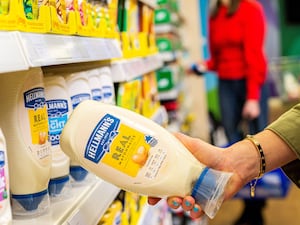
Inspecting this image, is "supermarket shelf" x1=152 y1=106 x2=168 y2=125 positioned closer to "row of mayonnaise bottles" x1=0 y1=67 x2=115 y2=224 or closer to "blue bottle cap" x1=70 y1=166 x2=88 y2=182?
"blue bottle cap" x1=70 y1=166 x2=88 y2=182

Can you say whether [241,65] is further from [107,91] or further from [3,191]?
[3,191]

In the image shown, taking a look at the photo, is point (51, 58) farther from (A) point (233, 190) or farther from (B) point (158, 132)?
(A) point (233, 190)

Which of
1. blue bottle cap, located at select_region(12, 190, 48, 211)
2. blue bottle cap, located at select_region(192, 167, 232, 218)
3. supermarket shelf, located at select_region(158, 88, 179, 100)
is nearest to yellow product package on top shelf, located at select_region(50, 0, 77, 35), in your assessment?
blue bottle cap, located at select_region(12, 190, 48, 211)

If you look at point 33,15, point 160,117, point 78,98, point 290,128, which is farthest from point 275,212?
point 33,15

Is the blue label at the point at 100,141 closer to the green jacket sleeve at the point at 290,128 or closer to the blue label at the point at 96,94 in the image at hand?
the blue label at the point at 96,94

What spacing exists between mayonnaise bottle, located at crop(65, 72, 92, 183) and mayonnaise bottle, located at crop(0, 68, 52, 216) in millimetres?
244

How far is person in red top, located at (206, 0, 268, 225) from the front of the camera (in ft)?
10.5

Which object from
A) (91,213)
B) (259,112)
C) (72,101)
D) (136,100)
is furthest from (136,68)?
(259,112)

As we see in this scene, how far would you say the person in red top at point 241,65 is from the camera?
3.19 meters

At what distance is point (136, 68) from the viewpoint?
1919 mm

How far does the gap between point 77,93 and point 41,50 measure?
38 centimetres

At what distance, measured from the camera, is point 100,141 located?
963 mm

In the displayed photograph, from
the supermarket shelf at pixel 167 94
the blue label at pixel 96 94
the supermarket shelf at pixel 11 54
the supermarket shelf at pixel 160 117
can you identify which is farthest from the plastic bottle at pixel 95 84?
the supermarket shelf at pixel 167 94

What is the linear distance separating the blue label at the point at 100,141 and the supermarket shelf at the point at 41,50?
153 millimetres
